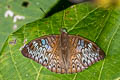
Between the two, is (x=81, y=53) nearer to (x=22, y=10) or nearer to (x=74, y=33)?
(x=74, y=33)

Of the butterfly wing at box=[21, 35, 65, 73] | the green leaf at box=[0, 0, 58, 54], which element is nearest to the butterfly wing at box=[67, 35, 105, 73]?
the butterfly wing at box=[21, 35, 65, 73]

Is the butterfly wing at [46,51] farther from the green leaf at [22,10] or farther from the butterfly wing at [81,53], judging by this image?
the green leaf at [22,10]

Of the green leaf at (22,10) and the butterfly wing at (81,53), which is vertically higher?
the green leaf at (22,10)

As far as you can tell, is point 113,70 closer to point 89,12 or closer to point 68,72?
point 68,72

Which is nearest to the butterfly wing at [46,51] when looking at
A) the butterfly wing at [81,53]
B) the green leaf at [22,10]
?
the butterfly wing at [81,53]

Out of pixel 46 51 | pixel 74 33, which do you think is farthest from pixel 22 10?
pixel 74 33

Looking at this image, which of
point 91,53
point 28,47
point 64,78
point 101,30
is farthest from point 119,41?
point 28,47
